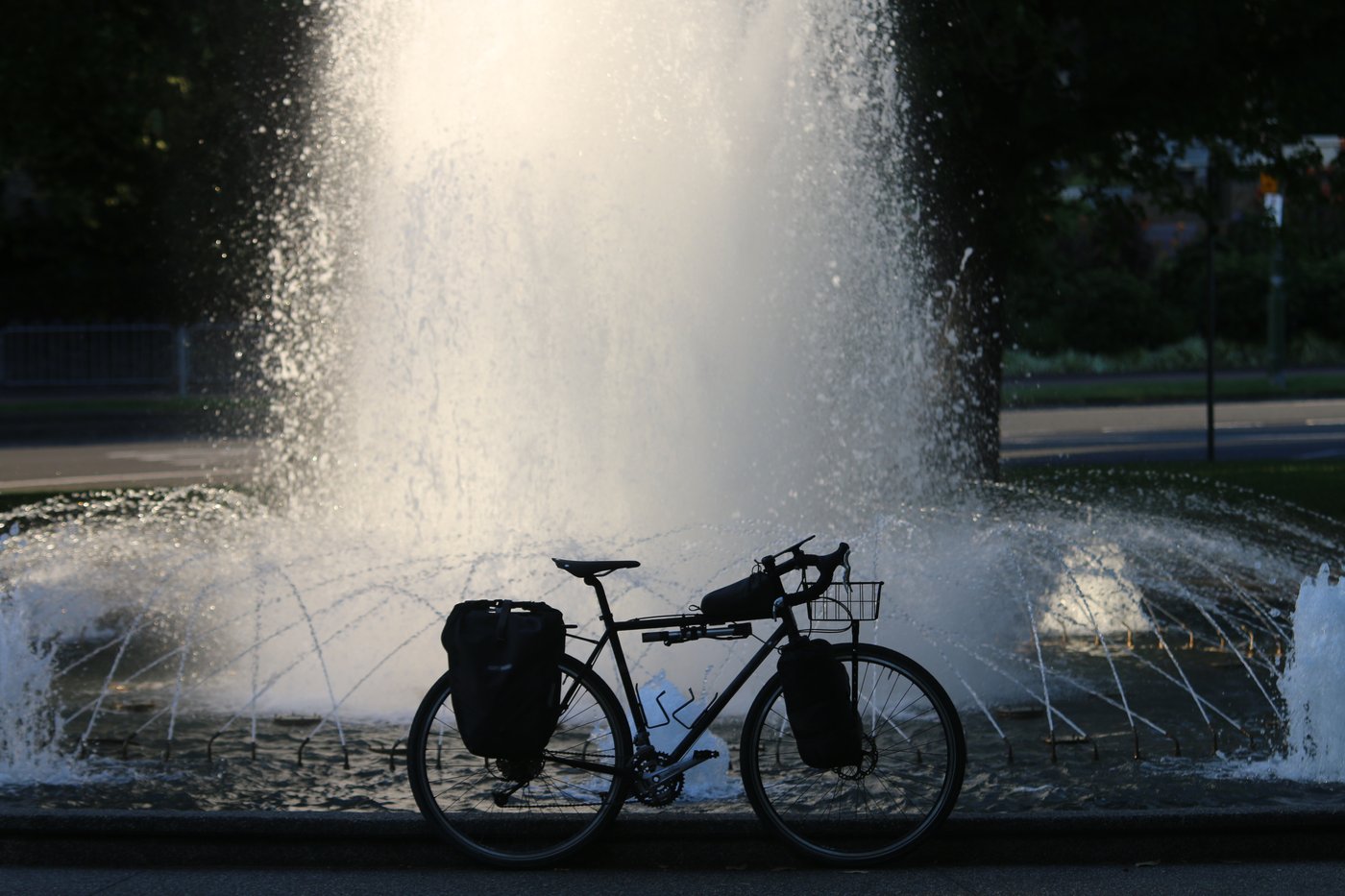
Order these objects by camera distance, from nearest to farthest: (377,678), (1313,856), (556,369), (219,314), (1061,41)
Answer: (1313,856) → (377,678) → (556,369) → (1061,41) → (219,314)

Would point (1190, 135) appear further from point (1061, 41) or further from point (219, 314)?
point (219, 314)

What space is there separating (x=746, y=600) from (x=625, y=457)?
5.58 m

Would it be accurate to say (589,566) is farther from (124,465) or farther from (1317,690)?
(124,465)

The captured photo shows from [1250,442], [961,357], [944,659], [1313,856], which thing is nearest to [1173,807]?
[1313,856]

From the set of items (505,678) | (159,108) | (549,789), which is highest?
(159,108)

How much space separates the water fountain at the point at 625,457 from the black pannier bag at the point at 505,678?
1829 mm

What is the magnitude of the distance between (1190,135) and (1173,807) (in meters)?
9.70

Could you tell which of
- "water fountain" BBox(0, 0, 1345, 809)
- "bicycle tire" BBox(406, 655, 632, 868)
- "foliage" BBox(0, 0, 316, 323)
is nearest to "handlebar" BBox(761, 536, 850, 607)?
"bicycle tire" BBox(406, 655, 632, 868)

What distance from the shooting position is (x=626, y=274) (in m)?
11.5

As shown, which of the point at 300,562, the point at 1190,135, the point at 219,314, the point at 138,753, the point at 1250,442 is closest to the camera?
the point at 138,753

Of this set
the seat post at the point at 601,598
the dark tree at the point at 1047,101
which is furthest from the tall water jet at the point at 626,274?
the seat post at the point at 601,598

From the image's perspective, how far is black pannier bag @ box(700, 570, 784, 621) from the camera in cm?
548

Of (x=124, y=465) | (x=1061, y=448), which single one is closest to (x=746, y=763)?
(x=124, y=465)

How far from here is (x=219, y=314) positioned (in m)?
32.9
